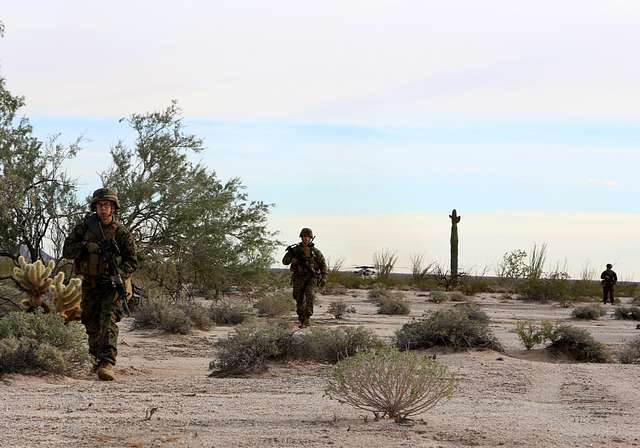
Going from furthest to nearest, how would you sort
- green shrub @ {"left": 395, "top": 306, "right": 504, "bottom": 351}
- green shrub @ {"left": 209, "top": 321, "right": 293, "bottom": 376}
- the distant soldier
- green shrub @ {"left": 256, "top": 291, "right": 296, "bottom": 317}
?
the distant soldier < green shrub @ {"left": 256, "top": 291, "right": 296, "bottom": 317} < green shrub @ {"left": 395, "top": 306, "right": 504, "bottom": 351} < green shrub @ {"left": 209, "top": 321, "right": 293, "bottom": 376}

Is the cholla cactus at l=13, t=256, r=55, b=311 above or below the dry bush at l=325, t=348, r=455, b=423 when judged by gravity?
above

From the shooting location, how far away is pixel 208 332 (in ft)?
58.4

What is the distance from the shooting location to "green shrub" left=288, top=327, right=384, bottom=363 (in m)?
11.8

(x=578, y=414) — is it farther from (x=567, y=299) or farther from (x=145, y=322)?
(x=567, y=299)

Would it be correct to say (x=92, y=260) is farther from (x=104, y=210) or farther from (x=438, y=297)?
(x=438, y=297)

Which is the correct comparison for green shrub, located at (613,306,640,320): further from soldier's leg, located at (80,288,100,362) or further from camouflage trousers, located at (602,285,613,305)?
soldier's leg, located at (80,288,100,362)

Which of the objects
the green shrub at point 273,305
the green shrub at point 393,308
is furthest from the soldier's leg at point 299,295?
the green shrub at point 393,308

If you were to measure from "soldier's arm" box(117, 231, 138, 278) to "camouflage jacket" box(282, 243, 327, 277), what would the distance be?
8.39m

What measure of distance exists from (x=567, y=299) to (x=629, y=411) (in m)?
28.3

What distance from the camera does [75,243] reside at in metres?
10.4

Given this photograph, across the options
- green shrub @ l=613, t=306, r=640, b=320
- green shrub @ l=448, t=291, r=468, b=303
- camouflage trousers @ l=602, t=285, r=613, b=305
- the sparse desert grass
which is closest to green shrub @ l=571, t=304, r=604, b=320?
green shrub @ l=613, t=306, r=640, b=320

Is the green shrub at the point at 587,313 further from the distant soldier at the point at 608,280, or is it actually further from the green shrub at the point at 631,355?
the green shrub at the point at 631,355

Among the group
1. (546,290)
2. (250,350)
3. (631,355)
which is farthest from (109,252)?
(546,290)

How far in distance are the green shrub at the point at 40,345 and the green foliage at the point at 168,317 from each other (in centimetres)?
599
